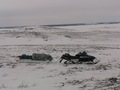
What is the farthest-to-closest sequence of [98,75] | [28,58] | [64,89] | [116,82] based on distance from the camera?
[28,58]
[98,75]
[116,82]
[64,89]

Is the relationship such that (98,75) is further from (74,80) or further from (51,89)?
(51,89)

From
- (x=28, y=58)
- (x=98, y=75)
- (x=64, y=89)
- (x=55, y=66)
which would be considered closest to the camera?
(x=64, y=89)

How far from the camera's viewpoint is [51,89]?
37.7 ft

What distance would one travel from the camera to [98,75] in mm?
14523

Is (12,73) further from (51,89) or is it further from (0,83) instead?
(51,89)

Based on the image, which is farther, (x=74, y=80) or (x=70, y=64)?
(x=70, y=64)

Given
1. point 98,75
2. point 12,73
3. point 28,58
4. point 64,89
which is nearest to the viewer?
point 64,89

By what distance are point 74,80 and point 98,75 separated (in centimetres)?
210

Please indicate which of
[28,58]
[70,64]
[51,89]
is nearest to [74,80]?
[51,89]

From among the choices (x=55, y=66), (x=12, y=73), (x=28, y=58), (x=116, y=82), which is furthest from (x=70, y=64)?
(x=116, y=82)

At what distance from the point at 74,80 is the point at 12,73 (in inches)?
191

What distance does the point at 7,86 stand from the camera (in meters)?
12.1

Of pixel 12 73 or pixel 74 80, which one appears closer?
pixel 74 80

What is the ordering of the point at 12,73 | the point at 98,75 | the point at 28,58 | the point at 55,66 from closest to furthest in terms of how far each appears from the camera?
the point at 98,75 < the point at 12,73 < the point at 55,66 < the point at 28,58
